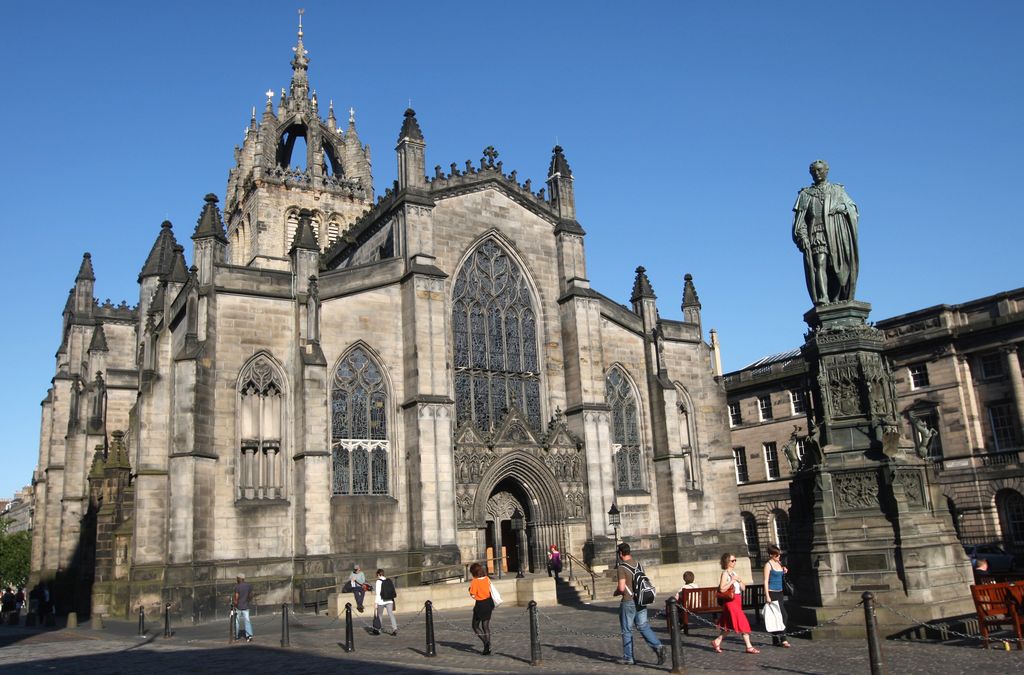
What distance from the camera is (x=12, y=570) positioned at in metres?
69.3

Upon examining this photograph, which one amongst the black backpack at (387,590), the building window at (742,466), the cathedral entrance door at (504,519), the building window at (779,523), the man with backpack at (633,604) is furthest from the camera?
the building window at (742,466)

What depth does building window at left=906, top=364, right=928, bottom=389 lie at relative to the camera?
4291 centimetres

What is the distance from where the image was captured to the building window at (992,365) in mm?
40250

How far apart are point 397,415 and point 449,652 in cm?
1412

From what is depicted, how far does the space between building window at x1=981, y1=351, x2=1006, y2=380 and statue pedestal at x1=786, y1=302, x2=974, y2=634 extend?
98.6 feet

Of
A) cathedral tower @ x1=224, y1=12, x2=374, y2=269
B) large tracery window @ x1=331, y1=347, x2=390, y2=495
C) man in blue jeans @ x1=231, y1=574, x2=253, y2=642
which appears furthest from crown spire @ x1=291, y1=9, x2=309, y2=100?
man in blue jeans @ x1=231, y1=574, x2=253, y2=642

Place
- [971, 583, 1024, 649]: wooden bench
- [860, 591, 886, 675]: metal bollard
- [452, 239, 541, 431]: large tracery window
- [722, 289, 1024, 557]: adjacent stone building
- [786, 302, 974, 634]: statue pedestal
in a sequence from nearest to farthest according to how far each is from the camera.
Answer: [860, 591, 886, 675]: metal bollard → [971, 583, 1024, 649]: wooden bench → [786, 302, 974, 634]: statue pedestal → [452, 239, 541, 431]: large tracery window → [722, 289, 1024, 557]: adjacent stone building

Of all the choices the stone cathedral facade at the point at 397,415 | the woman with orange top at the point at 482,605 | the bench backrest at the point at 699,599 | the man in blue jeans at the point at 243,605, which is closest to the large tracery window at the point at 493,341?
the stone cathedral facade at the point at 397,415

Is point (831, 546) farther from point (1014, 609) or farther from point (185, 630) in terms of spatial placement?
point (185, 630)

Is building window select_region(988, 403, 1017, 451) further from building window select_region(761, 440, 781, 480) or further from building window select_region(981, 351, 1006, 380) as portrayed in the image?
building window select_region(761, 440, 781, 480)

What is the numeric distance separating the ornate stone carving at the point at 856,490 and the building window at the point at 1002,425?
30509 mm

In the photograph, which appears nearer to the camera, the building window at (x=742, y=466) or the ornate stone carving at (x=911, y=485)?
the ornate stone carving at (x=911, y=485)

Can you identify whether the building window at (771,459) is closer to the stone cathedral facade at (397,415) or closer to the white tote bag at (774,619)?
the stone cathedral facade at (397,415)

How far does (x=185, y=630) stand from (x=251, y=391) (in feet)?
24.0
